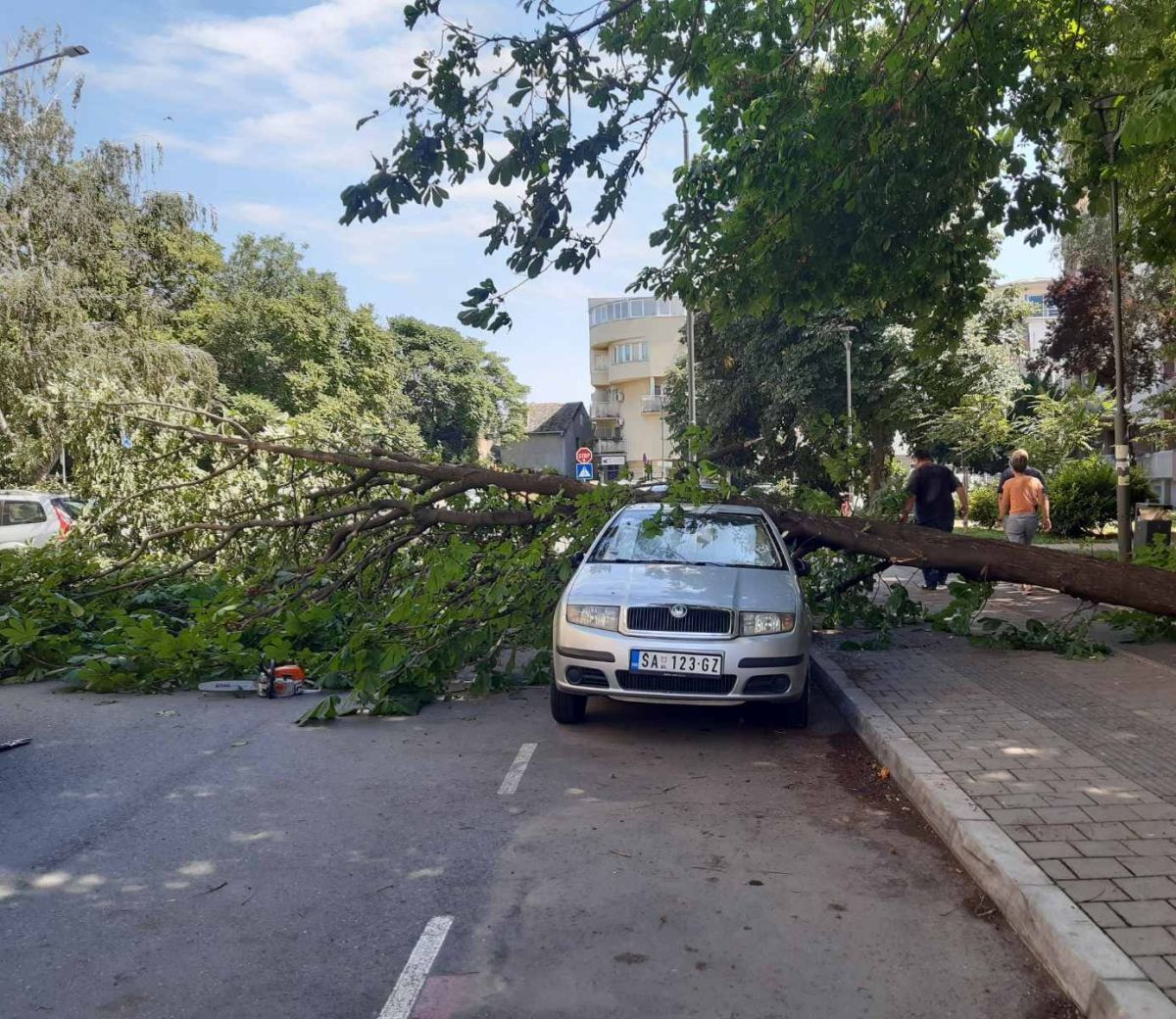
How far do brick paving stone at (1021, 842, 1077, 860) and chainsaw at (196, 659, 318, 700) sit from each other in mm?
6151

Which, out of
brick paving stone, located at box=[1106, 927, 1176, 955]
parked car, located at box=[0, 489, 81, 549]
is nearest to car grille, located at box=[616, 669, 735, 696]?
brick paving stone, located at box=[1106, 927, 1176, 955]

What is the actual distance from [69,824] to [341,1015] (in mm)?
2710

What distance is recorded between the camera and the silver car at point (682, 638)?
7.06 meters

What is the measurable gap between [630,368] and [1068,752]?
7622cm

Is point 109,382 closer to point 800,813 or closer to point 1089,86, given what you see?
point 800,813

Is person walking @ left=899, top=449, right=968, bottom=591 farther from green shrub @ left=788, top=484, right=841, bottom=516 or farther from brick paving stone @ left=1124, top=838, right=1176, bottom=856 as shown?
brick paving stone @ left=1124, top=838, right=1176, bottom=856

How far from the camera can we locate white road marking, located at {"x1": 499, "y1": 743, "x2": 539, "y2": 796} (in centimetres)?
609

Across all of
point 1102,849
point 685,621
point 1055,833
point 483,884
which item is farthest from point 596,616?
point 1102,849

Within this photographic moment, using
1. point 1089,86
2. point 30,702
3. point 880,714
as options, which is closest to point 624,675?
point 880,714

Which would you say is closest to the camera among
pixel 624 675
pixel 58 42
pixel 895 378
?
pixel 624 675

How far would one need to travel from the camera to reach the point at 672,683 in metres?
7.09

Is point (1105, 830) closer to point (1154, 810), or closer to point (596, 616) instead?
point (1154, 810)

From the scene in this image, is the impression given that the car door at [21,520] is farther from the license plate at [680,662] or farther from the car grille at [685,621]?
the license plate at [680,662]

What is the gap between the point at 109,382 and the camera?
1223cm
